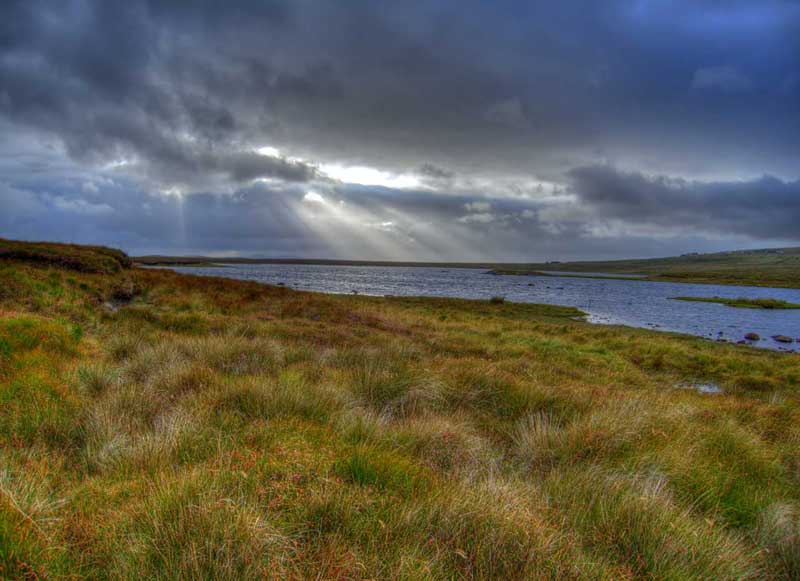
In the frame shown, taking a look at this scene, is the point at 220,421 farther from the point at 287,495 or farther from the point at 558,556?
the point at 558,556

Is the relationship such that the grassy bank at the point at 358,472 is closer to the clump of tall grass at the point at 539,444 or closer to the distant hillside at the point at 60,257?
the clump of tall grass at the point at 539,444

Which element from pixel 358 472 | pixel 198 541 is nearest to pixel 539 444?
pixel 358 472

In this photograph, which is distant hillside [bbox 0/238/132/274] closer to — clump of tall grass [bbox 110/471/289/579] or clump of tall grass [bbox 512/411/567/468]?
clump of tall grass [bbox 110/471/289/579]

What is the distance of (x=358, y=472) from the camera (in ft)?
10.9

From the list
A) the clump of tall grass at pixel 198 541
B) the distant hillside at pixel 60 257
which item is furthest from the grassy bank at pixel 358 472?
the distant hillside at pixel 60 257

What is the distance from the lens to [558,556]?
2.53 metres

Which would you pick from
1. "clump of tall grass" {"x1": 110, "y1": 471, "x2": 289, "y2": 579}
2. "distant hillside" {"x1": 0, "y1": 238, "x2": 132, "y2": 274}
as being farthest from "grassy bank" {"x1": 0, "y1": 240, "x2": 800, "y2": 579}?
"distant hillside" {"x1": 0, "y1": 238, "x2": 132, "y2": 274}

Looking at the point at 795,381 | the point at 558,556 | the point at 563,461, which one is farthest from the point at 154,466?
the point at 795,381

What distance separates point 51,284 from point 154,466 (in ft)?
50.5

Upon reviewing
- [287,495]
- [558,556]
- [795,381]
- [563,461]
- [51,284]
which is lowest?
[795,381]

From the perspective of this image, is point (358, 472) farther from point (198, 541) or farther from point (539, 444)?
point (539, 444)

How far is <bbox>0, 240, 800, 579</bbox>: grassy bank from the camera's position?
7.65 feet

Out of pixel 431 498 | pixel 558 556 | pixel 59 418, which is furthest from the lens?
pixel 59 418

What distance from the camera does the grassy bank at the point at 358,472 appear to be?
2332 mm
